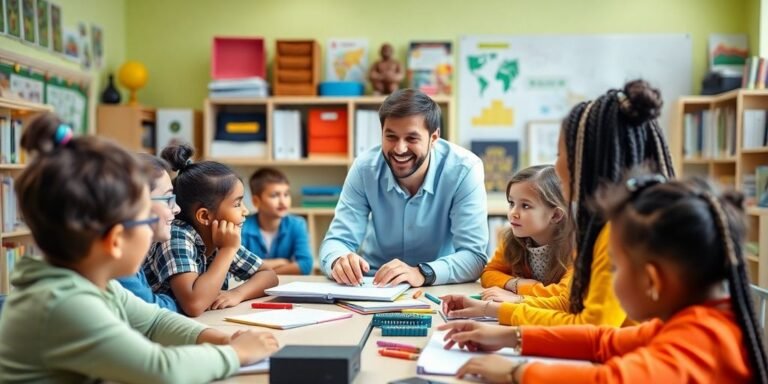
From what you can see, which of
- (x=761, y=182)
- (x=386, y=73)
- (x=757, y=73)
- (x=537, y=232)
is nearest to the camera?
(x=537, y=232)

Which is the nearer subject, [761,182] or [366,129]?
[761,182]

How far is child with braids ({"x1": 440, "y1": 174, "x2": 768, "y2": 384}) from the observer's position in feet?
3.85

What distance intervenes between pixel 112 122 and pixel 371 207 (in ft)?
9.27

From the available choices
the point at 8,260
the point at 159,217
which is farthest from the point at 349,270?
the point at 8,260

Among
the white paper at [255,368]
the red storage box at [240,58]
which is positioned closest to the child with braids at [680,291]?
the white paper at [255,368]

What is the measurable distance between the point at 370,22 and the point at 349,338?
3942mm

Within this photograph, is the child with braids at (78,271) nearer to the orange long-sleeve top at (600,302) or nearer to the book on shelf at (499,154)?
the orange long-sleeve top at (600,302)

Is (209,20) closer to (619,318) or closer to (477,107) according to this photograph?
(477,107)

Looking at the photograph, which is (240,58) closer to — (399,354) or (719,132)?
(719,132)

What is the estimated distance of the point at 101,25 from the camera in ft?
16.8

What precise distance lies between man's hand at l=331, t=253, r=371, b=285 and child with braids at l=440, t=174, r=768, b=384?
103 cm

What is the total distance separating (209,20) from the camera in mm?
5441

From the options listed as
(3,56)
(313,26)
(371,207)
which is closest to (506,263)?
(371,207)

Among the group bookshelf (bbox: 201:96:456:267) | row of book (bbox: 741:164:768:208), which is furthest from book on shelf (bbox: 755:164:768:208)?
bookshelf (bbox: 201:96:456:267)
